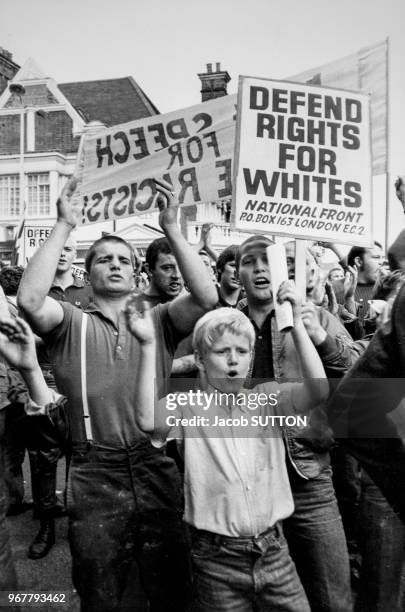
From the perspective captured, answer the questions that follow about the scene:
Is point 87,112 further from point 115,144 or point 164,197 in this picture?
point 164,197

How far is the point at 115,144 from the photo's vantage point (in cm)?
371

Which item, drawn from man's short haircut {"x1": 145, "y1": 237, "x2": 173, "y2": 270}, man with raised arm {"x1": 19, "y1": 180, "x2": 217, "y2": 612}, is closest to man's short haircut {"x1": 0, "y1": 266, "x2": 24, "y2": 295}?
man's short haircut {"x1": 145, "y1": 237, "x2": 173, "y2": 270}

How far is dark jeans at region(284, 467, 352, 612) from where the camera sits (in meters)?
2.18

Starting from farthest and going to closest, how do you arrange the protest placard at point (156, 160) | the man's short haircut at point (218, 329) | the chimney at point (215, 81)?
the protest placard at point (156, 160) → the chimney at point (215, 81) → the man's short haircut at point (218, 329)

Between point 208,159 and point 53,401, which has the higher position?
point 208,159

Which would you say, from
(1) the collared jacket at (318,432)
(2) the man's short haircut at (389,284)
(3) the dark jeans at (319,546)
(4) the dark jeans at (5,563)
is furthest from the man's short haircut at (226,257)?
(4) the dark jeans at (5,563)

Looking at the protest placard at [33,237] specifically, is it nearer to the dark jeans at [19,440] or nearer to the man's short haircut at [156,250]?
the man's short haircut at [156,250]

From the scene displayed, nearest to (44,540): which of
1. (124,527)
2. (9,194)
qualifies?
(124,527)

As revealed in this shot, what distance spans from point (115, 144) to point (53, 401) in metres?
2.06

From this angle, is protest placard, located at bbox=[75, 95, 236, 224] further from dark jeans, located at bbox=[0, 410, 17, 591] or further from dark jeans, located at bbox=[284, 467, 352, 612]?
dark jeans, located at bbox=[0, 410, 17, 591]

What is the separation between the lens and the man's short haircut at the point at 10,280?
4.11 metres

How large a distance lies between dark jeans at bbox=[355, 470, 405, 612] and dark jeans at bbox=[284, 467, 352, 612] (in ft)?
0.38

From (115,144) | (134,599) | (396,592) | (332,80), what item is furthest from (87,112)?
(396,592)

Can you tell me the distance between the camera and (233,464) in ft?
6.58
